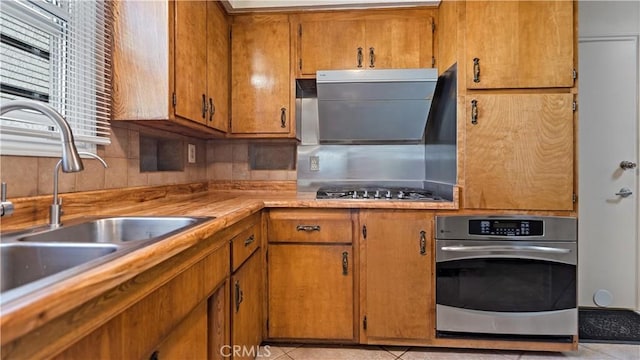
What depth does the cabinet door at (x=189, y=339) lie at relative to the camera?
2.86 ft

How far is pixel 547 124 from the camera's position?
→ 1739mm

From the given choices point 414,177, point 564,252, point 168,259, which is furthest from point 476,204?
point 168,259

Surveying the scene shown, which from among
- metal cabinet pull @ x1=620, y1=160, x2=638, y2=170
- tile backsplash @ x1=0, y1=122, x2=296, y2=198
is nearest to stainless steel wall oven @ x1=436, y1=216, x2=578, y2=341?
metal cabinet pull @ x1=620, y1=160, x2=638, y2=170

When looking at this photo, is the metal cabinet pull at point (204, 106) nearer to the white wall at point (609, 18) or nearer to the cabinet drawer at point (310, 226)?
the cabinet drawer at point (310, 226)

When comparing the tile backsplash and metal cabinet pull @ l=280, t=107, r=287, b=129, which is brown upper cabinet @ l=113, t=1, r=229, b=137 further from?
metal cabinet pull @ l=280, t=107, r=287, b=129

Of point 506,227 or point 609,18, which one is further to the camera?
point 609,18

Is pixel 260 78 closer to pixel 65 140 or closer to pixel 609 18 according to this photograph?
pixel 65 140

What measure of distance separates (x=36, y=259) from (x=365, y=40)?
6.73 feet

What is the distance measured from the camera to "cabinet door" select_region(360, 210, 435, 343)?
5.96ft

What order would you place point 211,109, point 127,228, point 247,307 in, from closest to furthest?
point 127,228
point 247,307
point 211,109

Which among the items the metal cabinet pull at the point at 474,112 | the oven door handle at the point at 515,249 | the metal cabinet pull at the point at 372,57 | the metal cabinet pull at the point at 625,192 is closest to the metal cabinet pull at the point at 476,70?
the metal cabinet pull at the point at 474,112

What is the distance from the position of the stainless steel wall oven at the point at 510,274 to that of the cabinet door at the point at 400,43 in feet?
3.52

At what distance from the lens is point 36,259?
83 centimetres

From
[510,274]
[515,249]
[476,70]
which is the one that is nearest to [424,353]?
[510,274]
